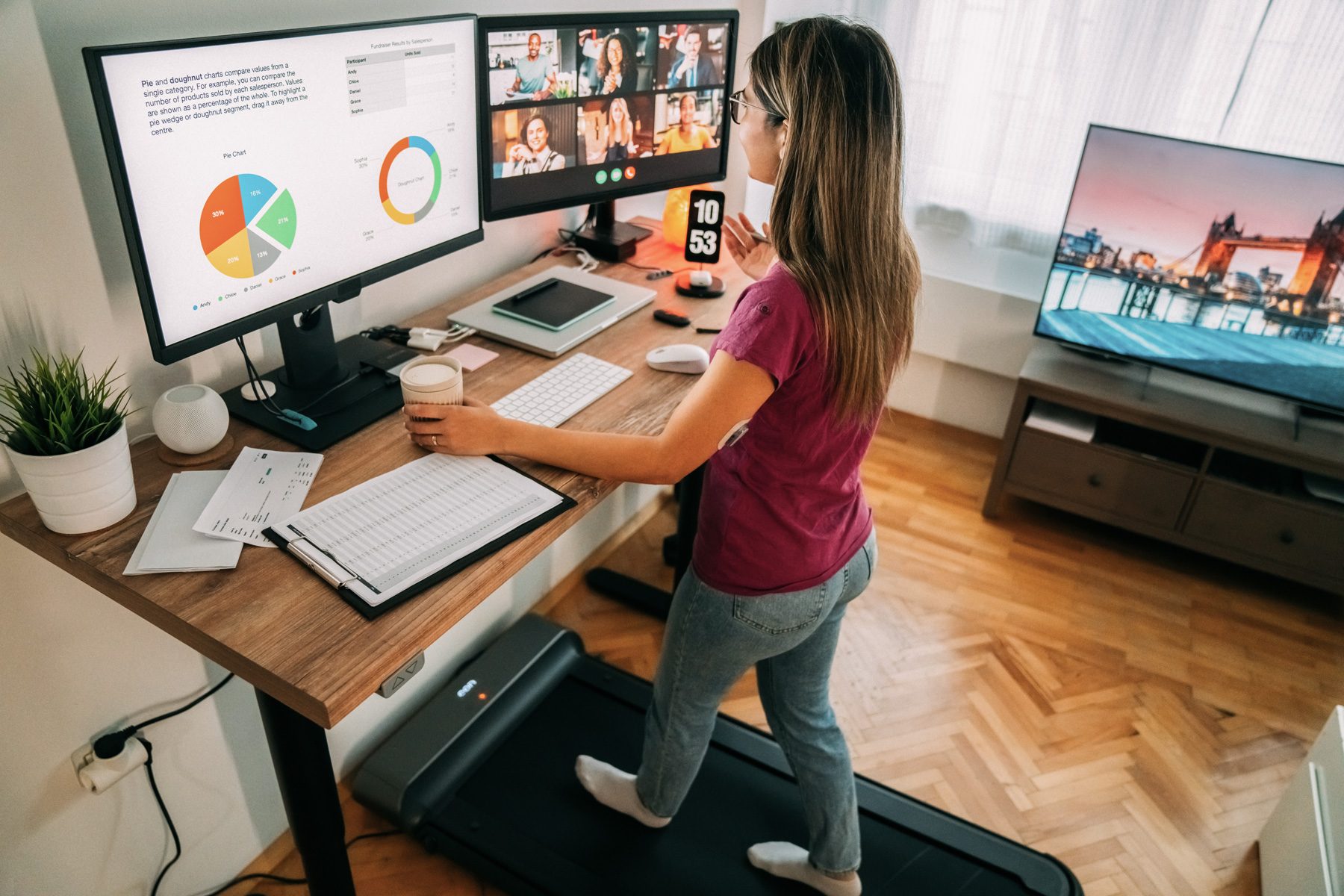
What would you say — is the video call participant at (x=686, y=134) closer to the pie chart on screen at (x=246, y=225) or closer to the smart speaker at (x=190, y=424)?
the pie chart on screen at (x=246, y=225)

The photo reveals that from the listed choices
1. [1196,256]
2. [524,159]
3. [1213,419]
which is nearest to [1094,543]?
[1213,419]

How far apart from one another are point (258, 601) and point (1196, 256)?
2.41 meters

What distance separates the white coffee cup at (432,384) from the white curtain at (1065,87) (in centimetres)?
150

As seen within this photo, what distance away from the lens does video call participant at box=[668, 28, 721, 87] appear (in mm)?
1953

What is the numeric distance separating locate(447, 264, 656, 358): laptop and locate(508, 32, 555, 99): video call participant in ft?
1.21

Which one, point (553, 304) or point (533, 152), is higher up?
point (533, 152)

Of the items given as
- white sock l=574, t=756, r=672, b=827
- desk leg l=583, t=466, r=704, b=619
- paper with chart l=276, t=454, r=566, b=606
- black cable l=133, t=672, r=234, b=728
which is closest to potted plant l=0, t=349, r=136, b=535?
paper with chart l=276, t=454, r=566, b=606

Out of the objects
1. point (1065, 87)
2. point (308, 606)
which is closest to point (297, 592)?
point (308, 606)

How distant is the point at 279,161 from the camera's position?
50.7 inches

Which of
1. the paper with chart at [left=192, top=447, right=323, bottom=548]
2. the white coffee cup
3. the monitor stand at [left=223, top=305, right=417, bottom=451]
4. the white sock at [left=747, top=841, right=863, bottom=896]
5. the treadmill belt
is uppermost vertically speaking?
the white coffee cup

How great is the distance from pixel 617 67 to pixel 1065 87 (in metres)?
1.52

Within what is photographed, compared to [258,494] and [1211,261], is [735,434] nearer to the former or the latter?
[258,494]

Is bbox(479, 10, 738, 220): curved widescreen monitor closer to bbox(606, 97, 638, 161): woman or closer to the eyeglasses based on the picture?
bbox(606, 97, 638, 161): woman

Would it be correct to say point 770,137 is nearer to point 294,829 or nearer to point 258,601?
point 258,601
